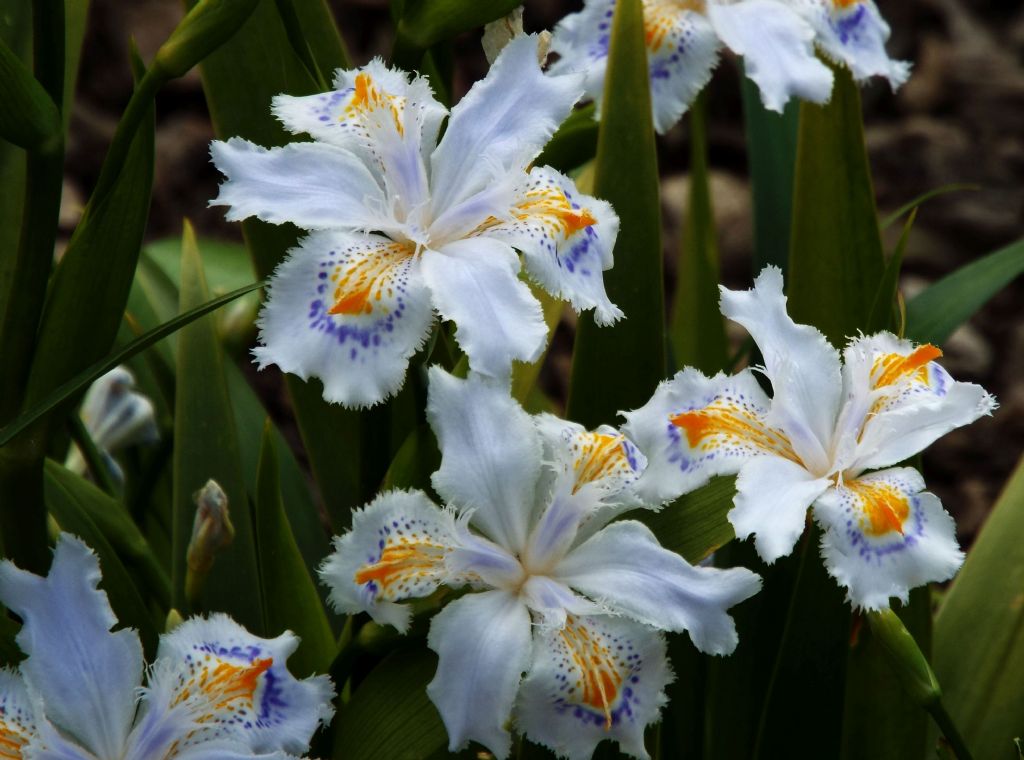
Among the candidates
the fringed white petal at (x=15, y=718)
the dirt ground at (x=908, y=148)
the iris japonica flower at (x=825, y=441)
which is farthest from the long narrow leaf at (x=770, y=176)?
the dirt ground at (x=908, y=148)

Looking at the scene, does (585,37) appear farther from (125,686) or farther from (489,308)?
→ (125,686)

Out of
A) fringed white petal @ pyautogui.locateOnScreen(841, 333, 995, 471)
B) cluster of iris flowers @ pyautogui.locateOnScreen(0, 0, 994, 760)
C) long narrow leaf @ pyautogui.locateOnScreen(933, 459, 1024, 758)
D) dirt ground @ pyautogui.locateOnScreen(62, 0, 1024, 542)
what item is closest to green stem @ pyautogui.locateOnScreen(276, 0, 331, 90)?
cluster of iris flowers @ pyautogui.locateOnScreen(0, 0, 994, 760)

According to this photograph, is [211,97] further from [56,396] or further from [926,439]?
[926,439]

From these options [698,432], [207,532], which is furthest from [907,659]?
[207,532]

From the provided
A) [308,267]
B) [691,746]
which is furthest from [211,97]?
[691,746]

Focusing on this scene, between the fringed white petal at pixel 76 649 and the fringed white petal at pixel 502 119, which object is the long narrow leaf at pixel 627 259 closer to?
the fringed white petal at pixel 502 119
